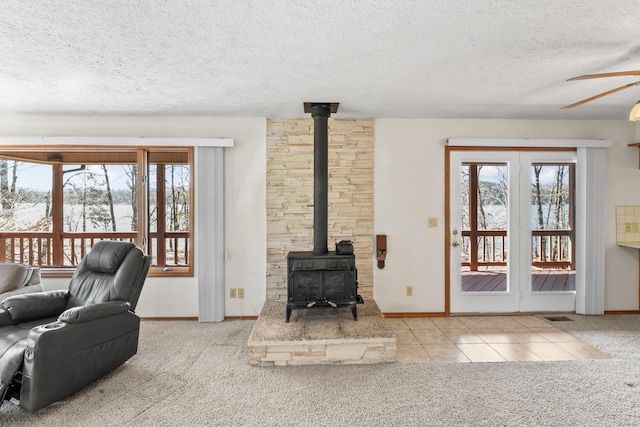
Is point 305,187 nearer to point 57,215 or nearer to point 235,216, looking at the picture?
point 235,216

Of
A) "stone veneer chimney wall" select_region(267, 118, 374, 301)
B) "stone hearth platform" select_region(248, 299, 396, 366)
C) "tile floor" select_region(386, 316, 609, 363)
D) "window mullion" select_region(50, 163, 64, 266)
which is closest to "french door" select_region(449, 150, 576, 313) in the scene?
"tile floor" select_region(386, 316, 609, 363)

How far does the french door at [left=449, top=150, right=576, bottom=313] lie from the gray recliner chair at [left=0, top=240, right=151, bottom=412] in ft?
11.1

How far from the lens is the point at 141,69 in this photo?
2613 mm

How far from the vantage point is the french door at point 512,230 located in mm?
4227

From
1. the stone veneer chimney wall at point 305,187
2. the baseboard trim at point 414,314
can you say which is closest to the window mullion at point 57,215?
the stone veneer chimney wall at point 305,187

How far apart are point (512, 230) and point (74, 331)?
4344 mm

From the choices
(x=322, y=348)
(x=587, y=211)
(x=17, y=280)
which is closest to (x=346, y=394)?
(x=322, y=348)

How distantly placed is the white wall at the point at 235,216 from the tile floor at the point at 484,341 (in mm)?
1724

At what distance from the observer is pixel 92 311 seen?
8.25 feet

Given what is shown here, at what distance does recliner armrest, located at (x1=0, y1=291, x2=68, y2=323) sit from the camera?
104 inches

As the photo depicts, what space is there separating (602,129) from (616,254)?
4.90 ft

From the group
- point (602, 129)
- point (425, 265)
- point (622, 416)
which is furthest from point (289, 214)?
point (602, 129)

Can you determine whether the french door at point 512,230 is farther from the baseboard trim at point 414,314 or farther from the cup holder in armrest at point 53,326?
the cup holder in armrest at point 53,326

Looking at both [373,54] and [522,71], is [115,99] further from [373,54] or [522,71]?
[522,71]
